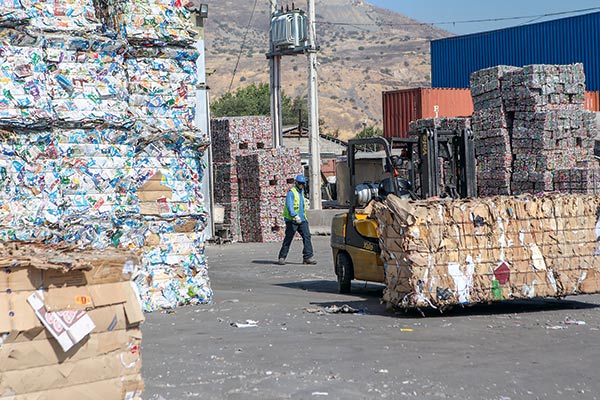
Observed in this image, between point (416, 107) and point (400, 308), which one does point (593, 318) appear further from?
point (416, 107)

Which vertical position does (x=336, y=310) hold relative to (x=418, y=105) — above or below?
below

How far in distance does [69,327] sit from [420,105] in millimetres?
29796

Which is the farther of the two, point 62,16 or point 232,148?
point 232,148

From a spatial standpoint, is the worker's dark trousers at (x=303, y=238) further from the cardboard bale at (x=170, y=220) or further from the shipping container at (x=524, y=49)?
the shipping container at (x=524, y=49)

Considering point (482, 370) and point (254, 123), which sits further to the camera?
point (254, 123)

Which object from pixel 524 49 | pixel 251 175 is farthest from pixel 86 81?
pixel 524 49

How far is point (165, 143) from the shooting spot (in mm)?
11633

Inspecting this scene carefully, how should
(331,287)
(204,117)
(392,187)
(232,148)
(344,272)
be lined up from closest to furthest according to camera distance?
(392,187)
(344,272)
(331,287)
(204,117)
(232,148)

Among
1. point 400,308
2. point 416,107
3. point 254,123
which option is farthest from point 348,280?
point 416,107

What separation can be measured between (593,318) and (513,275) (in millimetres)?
987

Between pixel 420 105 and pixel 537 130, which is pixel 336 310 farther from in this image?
pixel 420 105

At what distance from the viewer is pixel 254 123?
28.2m

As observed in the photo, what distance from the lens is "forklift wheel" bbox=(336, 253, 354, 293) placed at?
1359 centimetres

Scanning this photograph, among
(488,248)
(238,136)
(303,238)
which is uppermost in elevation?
(238,136)
